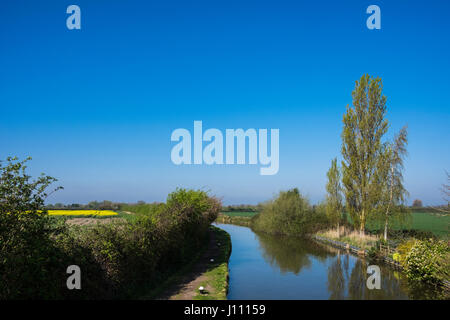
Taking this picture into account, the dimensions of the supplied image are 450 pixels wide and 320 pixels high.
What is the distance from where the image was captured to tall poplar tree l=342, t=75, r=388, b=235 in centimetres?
2781

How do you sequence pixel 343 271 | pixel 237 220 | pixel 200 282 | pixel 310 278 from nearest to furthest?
1. pixel 200 282
2. pixel 310 278
3. pixel 343 271
4. pixel 237 220

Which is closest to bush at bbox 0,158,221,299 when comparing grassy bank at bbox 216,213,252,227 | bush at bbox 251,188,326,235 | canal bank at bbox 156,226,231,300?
canal bank at bbox 156,226,231,300

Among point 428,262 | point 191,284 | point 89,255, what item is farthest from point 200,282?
point 428,262

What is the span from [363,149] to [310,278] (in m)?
15.1

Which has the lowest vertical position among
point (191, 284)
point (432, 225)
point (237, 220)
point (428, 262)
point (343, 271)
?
point (237, 220)

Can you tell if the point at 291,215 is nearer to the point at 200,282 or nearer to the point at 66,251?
the point at 200,282

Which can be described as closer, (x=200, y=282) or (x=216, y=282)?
(x=200, y=282)

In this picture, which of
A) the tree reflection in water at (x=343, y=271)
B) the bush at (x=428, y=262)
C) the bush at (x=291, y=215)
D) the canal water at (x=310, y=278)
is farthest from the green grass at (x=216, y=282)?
the bush at (x=291, y=215)

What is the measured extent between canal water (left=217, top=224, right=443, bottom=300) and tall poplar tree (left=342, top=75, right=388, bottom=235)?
4.68 m

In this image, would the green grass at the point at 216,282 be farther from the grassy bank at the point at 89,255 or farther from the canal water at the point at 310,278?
the grassy bank at the point at 89,255

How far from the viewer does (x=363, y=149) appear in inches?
1124

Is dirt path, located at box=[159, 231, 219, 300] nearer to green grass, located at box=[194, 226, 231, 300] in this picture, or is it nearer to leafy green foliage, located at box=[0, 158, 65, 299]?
green grass, located at box=[194, 226, 231, 300]

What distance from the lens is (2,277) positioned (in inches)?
256
